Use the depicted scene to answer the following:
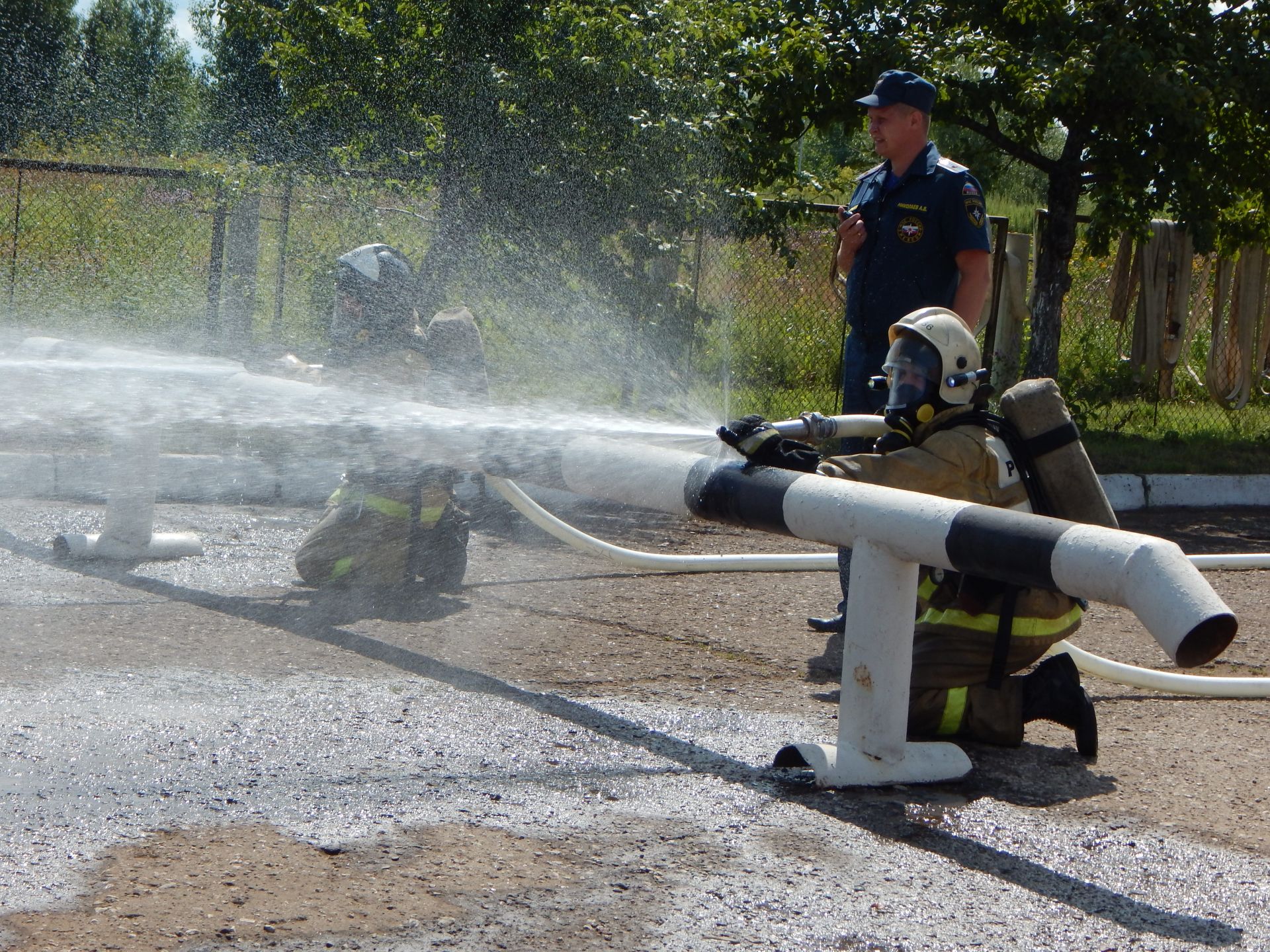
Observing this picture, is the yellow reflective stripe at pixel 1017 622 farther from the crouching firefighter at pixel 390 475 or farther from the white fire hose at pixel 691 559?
the crouching firefighter at pixel 390 475

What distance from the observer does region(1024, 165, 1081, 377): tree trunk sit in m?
8.89

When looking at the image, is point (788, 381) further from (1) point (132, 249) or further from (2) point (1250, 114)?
(1) point (132, 249)

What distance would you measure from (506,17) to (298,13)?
109 centimetres

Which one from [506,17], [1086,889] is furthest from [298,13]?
[1086,889]

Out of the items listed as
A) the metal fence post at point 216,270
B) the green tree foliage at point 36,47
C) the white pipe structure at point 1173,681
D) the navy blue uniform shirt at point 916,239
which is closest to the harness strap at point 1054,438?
the white pipe structure at point 1173,681

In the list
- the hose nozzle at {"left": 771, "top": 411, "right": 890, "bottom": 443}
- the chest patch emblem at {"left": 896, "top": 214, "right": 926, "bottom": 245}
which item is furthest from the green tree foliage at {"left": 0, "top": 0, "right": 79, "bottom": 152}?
the hose nozzle at {"left": 771, "top": 411, "right": 890, "bottom": 443}

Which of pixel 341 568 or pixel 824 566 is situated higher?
pixel 824 566

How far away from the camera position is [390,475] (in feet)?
16.0

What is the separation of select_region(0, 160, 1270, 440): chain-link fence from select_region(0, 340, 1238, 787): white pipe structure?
12.2 feet

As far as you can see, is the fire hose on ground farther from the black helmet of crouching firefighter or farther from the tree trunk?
the tree trunk

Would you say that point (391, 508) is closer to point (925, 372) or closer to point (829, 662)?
point (829, 662)

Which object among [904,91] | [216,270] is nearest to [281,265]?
[216,270]

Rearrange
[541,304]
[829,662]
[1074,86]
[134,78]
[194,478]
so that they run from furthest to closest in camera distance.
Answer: [134,78], [541,304], [1074,86], [194,478], [829,662]

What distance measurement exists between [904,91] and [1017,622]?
72.8 inches
